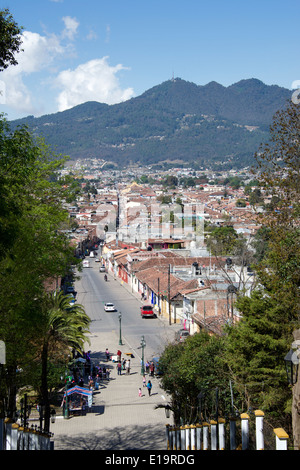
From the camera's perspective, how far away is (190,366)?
43.6 feet

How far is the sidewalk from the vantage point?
13.2 meters

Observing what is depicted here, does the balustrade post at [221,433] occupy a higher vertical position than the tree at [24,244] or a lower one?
lower

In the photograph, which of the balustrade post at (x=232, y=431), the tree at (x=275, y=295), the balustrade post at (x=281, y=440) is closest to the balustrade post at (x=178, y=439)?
the tree at (x=275, y=295)

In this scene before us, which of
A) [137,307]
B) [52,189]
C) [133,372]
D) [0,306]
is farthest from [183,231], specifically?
[0,306]

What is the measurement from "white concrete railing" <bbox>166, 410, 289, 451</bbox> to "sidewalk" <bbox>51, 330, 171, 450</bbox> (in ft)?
12.8

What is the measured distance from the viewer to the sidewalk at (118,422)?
43.3 feet

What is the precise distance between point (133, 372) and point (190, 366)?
353 inches

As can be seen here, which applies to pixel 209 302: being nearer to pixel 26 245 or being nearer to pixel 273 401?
pixel 273 401

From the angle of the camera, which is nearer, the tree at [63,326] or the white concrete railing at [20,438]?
the white concrete railing at [20,438]

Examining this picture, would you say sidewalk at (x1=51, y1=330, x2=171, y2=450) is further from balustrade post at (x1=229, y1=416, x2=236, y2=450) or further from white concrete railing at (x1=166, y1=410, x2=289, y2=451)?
balustrade post at (x1=229, y1=416, x2=236, y2=450)

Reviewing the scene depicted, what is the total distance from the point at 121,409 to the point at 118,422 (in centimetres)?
143

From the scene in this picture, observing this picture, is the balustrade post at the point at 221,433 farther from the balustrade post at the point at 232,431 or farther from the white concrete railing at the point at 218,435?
the balustrade post at the point at 232,431

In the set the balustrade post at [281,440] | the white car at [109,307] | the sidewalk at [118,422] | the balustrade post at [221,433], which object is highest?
the white car at [109,307]

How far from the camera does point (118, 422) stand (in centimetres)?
1538
